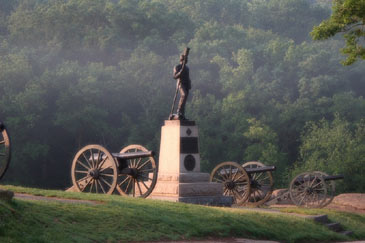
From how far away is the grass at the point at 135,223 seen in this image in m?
9.92

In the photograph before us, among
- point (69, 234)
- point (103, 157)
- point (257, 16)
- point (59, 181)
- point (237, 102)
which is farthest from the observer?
point (257, 16)

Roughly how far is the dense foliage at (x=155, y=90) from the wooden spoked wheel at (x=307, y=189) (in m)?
12.0

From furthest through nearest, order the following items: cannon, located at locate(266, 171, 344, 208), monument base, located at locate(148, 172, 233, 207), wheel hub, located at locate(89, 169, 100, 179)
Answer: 1. cannon, located at locate(266, 171, 344, 208)
2. monument base, located at locate(148, 172, 233, 207)
3. wheel hub, located at locate(89, 169, 100, 179)

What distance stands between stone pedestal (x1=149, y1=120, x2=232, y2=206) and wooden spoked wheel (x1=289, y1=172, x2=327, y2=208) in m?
4.06

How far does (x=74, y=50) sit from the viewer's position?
4831cm

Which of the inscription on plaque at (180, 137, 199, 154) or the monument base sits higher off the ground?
the inscription on plaque at (180, 137, 199, 154)

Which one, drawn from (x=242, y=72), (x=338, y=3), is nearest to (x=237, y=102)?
(x=242, y=72)

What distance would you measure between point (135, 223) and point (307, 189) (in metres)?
11.1

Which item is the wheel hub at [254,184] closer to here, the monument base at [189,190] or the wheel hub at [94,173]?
the monument base at [189,190]

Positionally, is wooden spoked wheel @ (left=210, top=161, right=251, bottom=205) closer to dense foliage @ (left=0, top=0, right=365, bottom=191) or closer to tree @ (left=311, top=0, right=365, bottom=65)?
tree @ (left=311, top=0, right=365, bottom=65)

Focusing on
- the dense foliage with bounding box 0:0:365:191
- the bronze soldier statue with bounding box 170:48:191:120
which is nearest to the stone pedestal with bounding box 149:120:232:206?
the bronze soldier statue with bounding box 170:48:191:120

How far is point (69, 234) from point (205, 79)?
40.8 m

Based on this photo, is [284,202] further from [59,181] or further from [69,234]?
[59,181]

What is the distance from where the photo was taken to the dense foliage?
3941cm
